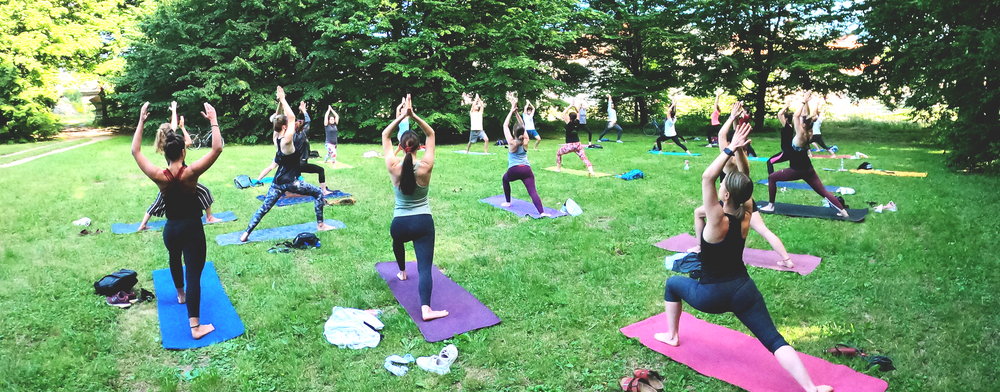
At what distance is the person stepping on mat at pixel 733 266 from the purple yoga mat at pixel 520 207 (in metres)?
Result: 4.70

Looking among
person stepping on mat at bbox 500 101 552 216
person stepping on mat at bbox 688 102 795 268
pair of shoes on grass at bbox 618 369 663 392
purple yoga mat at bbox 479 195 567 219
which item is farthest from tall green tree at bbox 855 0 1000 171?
pair of shoes on grass at bbox 618 369 663 392

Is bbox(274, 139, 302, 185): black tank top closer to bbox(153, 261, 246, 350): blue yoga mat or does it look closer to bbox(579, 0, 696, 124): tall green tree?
bbox(153, 261, 246, 350): blue yoga mat

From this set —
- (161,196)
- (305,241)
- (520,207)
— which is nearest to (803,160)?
(520,207)

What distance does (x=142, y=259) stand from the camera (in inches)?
248

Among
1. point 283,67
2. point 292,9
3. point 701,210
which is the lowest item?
point 701,210

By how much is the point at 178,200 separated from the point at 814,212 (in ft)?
26.9

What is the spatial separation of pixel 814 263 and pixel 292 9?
21425mm

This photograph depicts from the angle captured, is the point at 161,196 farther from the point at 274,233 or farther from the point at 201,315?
the point at 274,233

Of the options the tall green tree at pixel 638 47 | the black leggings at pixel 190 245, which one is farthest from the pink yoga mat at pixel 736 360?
the tall green tree at pixel 638 47

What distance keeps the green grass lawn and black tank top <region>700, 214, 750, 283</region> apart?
76 centimetres

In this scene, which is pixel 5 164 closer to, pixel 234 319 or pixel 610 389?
pixel 234 319

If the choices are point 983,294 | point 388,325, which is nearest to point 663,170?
point 983,294

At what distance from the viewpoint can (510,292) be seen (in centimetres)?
521

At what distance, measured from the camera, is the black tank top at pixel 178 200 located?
412 centimetres
